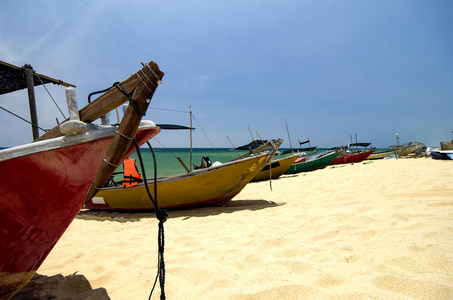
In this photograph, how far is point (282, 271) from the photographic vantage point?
205cm

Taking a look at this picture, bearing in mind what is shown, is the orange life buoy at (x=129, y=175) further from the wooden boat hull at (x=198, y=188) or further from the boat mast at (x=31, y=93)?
the boat mast at (x=31, y=93)

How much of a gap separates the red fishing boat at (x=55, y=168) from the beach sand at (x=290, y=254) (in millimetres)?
733

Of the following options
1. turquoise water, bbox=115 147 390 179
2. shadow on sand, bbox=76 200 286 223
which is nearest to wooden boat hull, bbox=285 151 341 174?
turquoise water, bbox=115 147 390 179

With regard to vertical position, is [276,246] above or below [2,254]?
below

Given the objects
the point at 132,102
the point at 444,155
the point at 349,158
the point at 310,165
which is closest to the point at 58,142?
the point at 132,102

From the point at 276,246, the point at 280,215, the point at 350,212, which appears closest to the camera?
the point at 276,246

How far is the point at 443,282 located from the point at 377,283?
16.2 inches

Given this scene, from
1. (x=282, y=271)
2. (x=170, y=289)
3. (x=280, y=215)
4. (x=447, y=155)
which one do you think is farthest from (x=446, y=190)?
(x=447, y=155)

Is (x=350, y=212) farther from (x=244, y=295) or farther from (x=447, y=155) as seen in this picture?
(x=447, y=155)

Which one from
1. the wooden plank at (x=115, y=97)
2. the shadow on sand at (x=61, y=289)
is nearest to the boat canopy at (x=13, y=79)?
the shadow on sand at (x=61, y=289)

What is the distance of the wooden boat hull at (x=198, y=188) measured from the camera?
16.4 ft

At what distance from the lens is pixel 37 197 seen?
163 centimetres

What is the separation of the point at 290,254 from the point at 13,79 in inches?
324

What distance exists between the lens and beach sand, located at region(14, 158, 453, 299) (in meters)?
1.74
